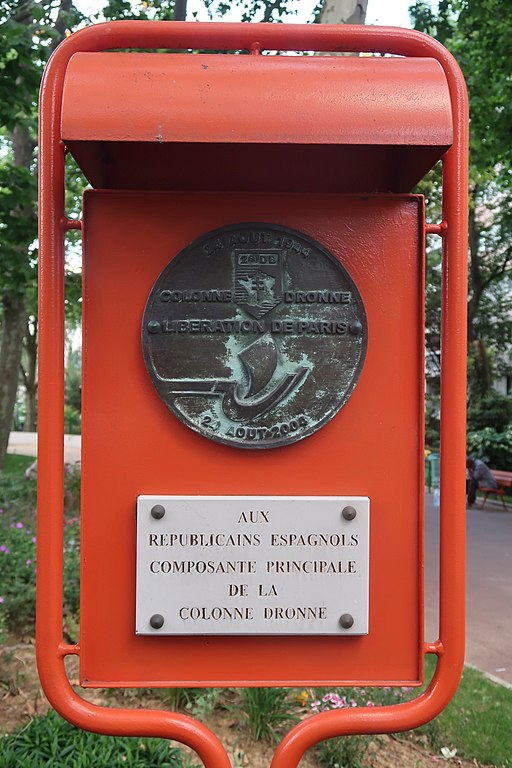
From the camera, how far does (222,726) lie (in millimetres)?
3730

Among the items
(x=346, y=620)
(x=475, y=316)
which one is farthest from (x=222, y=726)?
(x=475, y=316)

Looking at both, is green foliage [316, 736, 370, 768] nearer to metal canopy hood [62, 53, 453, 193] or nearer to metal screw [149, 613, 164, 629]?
metal screw [149, 613, 164, 629]

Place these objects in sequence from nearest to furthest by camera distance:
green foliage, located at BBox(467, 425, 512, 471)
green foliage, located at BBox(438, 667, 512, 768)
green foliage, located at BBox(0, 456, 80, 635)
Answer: green foliage, located at BBox(438, 667, 512, 768) < green foliage, located at BBox(0, 456, 80, 635) < green foliage, located at BBox(467, 425, 512, 471)

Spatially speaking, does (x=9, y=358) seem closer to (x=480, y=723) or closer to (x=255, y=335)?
(x=480, y=723)

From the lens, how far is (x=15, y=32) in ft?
14.8

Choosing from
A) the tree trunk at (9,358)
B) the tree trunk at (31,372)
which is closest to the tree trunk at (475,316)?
the tree trunk at (9,358)

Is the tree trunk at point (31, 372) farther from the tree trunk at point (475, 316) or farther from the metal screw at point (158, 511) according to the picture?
the metal screw at point (158, 511)

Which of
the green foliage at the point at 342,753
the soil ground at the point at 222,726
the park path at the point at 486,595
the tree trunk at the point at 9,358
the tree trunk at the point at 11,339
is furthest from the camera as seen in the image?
the tree trunk at the point at 9,358

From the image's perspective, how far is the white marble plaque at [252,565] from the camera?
184 centimetres

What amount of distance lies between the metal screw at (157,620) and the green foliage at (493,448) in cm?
1528

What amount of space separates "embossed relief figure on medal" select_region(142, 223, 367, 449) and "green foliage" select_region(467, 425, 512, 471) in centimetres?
1510

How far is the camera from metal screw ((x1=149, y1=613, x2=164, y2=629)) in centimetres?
184

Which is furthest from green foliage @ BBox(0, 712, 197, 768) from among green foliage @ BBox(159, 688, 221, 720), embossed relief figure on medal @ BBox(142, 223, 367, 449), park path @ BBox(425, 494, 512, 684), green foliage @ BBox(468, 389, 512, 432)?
green foliage @ BBox(468, 389, 512, 432)

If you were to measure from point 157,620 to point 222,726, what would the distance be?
7.65 feet
